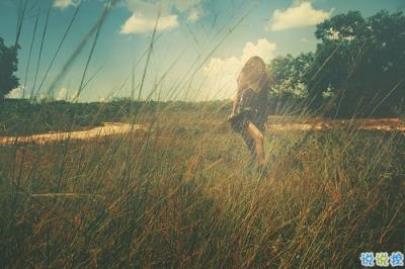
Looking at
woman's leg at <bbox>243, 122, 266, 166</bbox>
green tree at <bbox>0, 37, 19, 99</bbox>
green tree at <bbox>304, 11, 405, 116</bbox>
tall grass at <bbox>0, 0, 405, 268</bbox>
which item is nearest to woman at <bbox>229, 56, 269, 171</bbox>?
woman's leg at <bbox>243, 122, 266, 166</bbox>

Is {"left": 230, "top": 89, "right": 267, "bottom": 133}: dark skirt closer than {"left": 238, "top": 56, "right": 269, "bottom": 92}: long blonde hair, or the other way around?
{"left": 230, "top": 89, "right": 267, "bottom": 133}: dark skirt

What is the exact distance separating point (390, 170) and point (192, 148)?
1.56 meters

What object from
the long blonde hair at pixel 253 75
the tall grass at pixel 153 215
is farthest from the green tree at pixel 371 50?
the tall grass at pixel 153 215

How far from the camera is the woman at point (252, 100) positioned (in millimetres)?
4632

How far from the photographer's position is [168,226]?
1.66 metres

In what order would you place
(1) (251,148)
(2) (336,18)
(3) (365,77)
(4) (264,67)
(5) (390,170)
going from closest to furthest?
(5) (390,170)
(1) (251,148)
(4) (264,67)
(3) (365,77)
(2) (336,18)

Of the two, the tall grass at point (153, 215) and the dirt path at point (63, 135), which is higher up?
the dirt path at point (63, 135)

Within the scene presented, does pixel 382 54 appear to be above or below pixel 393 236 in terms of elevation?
above

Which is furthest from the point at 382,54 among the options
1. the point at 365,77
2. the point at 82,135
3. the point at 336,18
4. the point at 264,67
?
the point at 82,135

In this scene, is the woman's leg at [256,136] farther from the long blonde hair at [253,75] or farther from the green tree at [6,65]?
the green tree at [6,65]

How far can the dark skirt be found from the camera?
15.3 feet

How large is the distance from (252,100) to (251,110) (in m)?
0.11

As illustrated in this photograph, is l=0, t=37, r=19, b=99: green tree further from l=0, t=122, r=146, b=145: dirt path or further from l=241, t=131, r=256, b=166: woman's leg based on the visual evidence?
l=241, t=131, r=256, b=166: woman's leg

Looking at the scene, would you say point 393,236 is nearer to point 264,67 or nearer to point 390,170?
point 390,170
